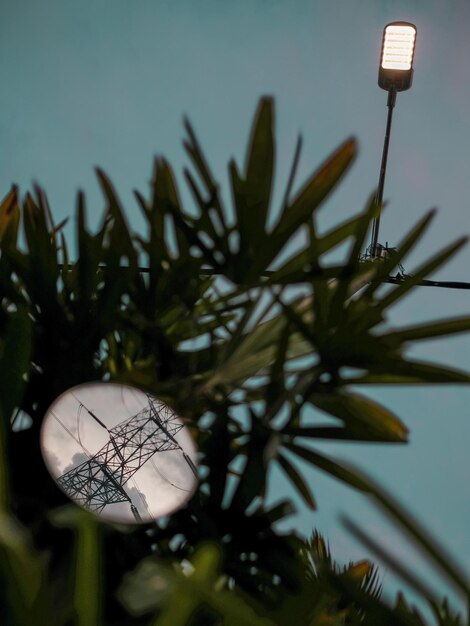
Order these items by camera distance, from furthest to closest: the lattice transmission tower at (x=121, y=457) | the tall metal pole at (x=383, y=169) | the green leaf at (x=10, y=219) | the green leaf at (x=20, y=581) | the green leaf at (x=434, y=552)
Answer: the tall metal pole at (x=383, y=169)
the green leaf at (x=10, y=219)
the lattice transmission tower at (x=121, y=457)
the green leaf at (x=20, y=581)
the green leaf at (x=434, y=552)

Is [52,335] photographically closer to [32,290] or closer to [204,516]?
[32,290]

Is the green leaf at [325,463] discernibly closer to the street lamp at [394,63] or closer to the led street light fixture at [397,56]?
the street lamp at [394,63]

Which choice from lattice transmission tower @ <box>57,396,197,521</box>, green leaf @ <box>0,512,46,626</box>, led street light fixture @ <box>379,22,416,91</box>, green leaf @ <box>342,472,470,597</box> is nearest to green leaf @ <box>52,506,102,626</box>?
green leaf @ <box>0,512,46,626</box>

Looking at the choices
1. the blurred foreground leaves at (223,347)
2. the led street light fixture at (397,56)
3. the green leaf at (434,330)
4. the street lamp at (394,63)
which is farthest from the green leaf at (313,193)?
the led street light fixture at (397,56)

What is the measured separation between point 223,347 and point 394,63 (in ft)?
5.58

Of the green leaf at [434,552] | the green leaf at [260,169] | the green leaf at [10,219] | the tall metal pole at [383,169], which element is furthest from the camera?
the tall metal pole at [383,169]

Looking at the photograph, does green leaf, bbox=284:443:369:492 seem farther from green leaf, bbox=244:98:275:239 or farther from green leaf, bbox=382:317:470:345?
green leaf, bbox=244:98:275:239

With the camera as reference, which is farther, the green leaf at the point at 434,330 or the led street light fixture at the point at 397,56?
the led street light fixture at the point at 397,56

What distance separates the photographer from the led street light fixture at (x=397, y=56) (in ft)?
8.26

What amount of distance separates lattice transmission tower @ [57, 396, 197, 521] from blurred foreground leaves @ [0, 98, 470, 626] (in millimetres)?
45

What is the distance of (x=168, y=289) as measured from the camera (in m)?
1.41

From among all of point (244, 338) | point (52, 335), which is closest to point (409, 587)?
point (244, 338)

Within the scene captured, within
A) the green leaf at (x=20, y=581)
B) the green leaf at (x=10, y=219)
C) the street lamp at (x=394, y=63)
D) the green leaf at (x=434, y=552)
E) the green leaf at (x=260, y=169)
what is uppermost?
the street lamp at (x=394, y=63)

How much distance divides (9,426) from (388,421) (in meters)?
0.60
